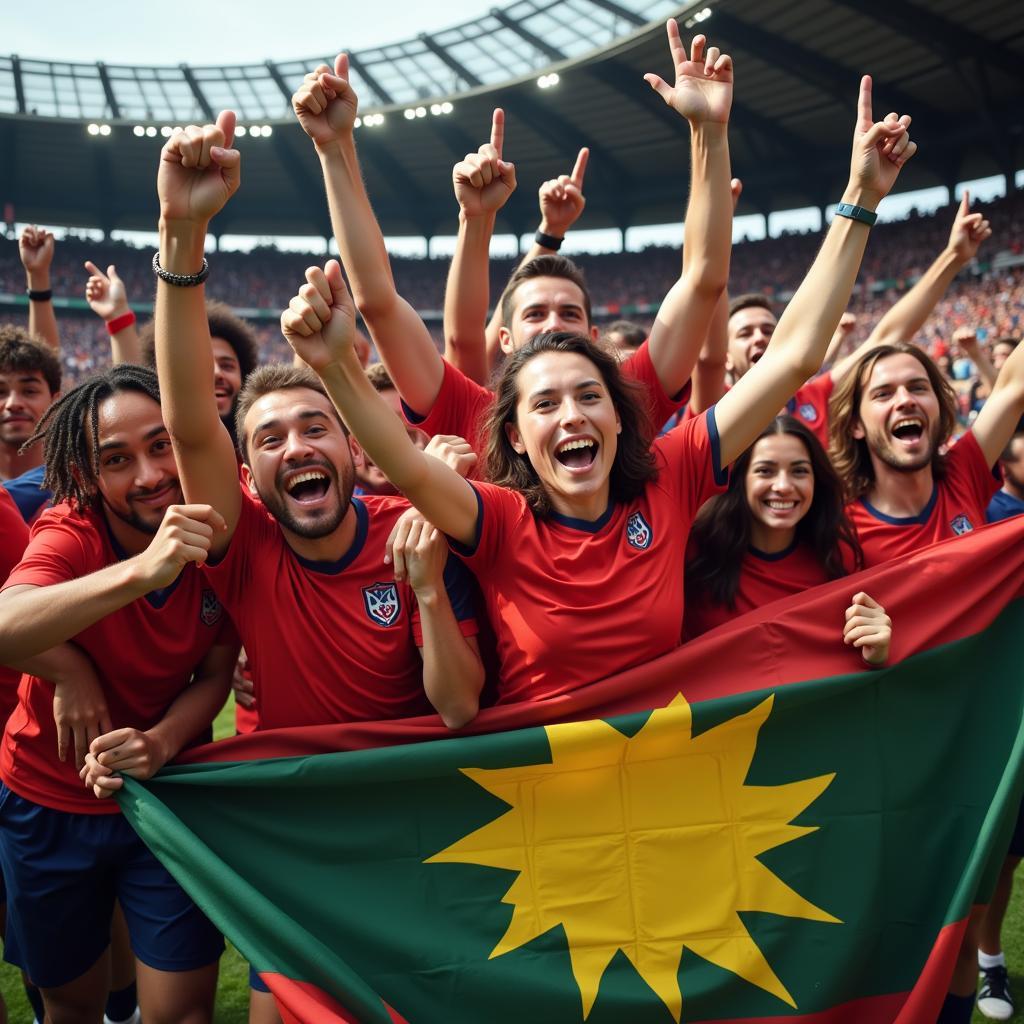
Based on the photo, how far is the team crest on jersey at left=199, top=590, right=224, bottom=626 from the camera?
2250 millimetres

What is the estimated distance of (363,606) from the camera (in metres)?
2.18

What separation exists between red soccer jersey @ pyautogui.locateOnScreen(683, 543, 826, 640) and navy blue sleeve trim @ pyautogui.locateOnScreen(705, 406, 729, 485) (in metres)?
0.39

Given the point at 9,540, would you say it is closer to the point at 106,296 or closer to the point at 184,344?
the point at 184,344

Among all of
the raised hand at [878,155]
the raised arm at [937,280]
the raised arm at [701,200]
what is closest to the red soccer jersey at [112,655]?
the raised arm at [701,200]

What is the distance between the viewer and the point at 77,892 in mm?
2236

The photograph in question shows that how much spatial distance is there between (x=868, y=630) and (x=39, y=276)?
4.19 meters

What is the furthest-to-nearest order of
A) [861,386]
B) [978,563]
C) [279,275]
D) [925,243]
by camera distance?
1. [279,275]
2. [925,243]
3. [861,386]
4. [978,563]

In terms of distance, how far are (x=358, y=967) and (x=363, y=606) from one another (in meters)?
0.85

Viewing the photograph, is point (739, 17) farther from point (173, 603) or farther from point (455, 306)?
point (173, 603)

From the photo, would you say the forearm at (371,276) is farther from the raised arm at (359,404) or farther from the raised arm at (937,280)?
the raised arm at (937,280)

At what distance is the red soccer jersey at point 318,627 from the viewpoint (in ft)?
7.00

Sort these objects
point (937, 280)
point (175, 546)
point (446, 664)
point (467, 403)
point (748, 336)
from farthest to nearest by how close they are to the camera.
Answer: point (748, 336), point (937, 280), point (467, 403), point (446, 664), point (175, 546)

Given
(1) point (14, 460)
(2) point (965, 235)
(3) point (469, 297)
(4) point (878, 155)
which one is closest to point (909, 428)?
(4) point (878, 155)

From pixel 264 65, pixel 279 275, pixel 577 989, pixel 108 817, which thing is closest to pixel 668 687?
pixel 577 989
